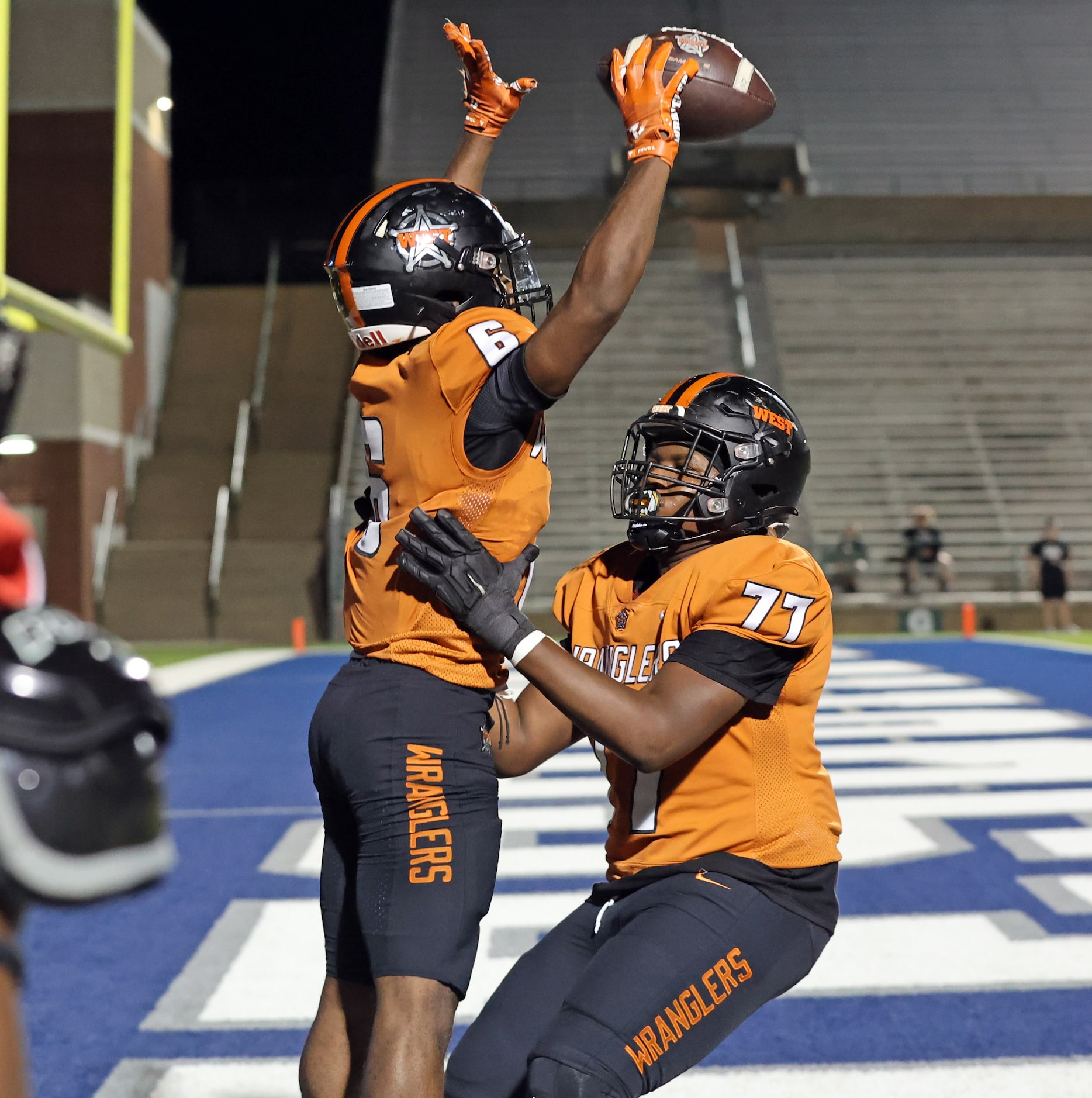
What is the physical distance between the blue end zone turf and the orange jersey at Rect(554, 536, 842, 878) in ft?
3.15

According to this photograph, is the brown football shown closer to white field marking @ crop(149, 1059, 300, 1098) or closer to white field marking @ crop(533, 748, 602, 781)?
white field marking @ crop(149, 1059, 300, 1098)

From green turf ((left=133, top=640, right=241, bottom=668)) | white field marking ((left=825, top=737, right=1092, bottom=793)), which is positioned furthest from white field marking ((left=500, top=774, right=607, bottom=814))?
green turf ((left=133, top=640, right=241, bottom=668))

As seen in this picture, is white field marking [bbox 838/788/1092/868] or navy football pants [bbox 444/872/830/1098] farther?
white field marking [bbox 838/788/1092/868]

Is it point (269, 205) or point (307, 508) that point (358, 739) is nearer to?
point (307, 508)

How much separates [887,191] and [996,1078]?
26.0m

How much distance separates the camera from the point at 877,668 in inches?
500

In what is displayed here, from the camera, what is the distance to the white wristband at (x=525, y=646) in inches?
84.6

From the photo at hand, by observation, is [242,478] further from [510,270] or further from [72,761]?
[72,761]

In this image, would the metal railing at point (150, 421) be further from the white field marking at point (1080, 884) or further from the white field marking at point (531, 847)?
the white field marking at point (1080, 884)

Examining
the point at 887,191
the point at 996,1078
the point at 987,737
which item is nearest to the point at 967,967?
the point at 996,1078

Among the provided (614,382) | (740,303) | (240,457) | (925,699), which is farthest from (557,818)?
(740,303)

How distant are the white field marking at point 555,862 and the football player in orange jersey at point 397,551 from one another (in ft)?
9.32

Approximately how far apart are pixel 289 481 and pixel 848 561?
919 cm

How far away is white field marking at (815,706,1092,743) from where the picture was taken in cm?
847
